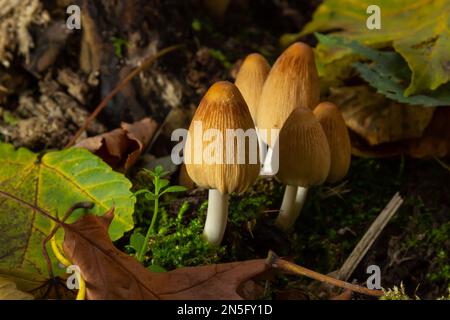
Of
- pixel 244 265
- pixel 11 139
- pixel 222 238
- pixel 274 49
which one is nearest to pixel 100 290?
pixel 244 265

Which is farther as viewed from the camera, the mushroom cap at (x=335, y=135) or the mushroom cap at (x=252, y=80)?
the mushroom cap at (x=252, y=80)

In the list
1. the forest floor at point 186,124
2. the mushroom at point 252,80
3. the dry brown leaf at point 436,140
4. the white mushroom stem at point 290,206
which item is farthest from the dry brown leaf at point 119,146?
the dry brown leaf at point 436,140

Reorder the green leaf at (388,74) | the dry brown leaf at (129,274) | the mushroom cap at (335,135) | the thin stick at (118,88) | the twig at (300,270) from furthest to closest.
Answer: the thin stick at (118,88) → the green leaf at (388,74) → the mushroom cap at (335,135) → the twig at (300,270) → the dry brown leaf at (129,274)

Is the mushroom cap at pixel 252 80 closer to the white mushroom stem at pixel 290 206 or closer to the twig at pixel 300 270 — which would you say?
the white mushroom stem at pixel 290 206

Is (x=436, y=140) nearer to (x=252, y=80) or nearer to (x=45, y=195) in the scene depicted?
(x=252, y=80)

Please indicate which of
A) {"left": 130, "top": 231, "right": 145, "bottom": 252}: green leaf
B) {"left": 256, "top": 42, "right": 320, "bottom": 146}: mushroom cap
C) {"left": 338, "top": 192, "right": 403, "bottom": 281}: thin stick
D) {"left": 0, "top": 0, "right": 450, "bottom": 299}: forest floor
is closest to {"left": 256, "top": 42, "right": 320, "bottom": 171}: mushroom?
{"left": 256, "top": 42, "right": 320, "bottom": 146}: mushroom cap
